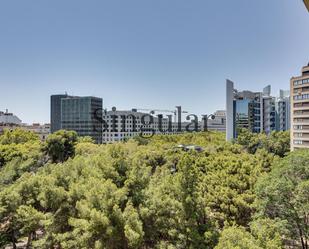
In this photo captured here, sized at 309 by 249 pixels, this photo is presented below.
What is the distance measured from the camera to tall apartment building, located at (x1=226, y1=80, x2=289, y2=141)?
60.1m

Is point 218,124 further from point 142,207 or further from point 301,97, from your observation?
point 142,207

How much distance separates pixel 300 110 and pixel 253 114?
23.5 m

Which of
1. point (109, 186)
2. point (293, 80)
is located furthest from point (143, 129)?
point (109, 186)

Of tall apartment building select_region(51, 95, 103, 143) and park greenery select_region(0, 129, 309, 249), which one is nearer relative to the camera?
park greenery select_region(0, 129, 309, 249)

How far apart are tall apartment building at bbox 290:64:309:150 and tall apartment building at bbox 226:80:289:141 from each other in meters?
21.9

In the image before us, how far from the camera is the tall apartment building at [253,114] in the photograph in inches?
2365

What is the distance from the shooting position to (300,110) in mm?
36969

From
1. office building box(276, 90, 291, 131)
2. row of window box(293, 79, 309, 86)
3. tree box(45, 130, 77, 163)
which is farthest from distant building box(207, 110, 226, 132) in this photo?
tree box(45, 130, 77, 163)

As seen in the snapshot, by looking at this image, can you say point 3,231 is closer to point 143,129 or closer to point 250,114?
point 250,114

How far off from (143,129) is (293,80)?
146ft

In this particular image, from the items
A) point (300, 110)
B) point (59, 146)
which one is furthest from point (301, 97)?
point (59, 146)

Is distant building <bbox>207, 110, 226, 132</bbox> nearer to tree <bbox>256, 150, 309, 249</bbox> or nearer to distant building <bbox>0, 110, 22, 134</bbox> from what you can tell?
distant building <bbox>0, 110, 22, 134</bbox>

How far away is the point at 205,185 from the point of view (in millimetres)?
16531

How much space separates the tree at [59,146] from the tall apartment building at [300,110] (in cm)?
3187
